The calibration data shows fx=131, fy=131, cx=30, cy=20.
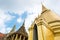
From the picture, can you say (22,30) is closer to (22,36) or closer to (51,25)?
(22,36)

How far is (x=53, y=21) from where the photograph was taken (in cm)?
583

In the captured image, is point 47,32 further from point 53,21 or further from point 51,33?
point 53,21

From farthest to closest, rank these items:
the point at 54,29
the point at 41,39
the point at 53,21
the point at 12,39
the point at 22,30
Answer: the point at 22,30
the point at 12,39
the point at 53,21
the point at 54,29
the point at 41,39

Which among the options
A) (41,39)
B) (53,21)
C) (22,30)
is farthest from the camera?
(22,30)

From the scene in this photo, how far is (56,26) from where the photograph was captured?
556 cm

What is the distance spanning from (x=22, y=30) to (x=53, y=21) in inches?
779

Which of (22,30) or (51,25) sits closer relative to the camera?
(51,25)

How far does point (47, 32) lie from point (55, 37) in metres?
0.40

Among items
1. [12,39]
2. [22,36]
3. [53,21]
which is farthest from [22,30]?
[53,21]

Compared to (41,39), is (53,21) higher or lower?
higher

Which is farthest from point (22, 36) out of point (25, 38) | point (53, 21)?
point (53, 21)

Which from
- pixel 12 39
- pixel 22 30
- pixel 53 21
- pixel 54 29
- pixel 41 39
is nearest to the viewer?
pixel 41 39

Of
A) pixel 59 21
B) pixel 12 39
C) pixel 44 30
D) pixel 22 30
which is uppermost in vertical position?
pixel 22 30

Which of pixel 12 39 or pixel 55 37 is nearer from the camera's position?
pixel 55 37
